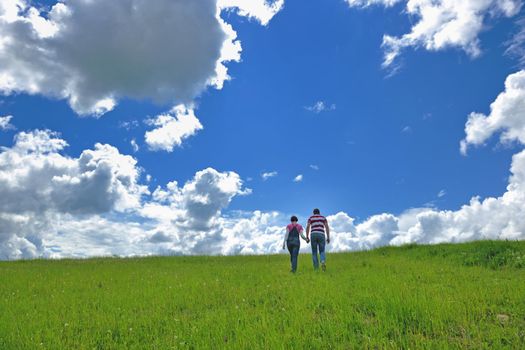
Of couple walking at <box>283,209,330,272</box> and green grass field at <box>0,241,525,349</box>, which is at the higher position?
couple walking at <box>283,209,330,272</box>

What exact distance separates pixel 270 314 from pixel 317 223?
1060cm

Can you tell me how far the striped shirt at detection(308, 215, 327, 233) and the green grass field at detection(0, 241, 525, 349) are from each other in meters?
3.58

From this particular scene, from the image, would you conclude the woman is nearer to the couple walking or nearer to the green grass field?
the couple walking

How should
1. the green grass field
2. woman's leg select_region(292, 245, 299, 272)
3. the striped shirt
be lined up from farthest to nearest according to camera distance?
the striped shirt
woman's leg select_region(292, 245, 299, 272)
the green grass field

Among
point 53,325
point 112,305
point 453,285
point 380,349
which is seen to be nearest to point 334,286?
point 453,285

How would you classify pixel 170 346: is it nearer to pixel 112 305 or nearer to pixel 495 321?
pixel 112 305

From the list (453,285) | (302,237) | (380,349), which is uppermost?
(302,237)

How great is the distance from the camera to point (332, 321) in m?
8.97

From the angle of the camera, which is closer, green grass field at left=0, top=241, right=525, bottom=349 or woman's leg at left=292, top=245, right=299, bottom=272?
green grass field at left=0, top=241, right=525, bottom=349

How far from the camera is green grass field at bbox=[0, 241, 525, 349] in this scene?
8078 millimetres

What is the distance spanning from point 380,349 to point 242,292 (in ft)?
22.3

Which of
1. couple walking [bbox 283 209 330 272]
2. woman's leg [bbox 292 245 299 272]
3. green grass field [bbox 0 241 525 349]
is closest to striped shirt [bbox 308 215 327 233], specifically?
couple walking [bbox 283 209 330 272]

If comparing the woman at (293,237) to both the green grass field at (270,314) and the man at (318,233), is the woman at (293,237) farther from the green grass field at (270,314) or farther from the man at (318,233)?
the green grass field at (270,314)

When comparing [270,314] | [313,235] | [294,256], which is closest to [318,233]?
[313,235]
